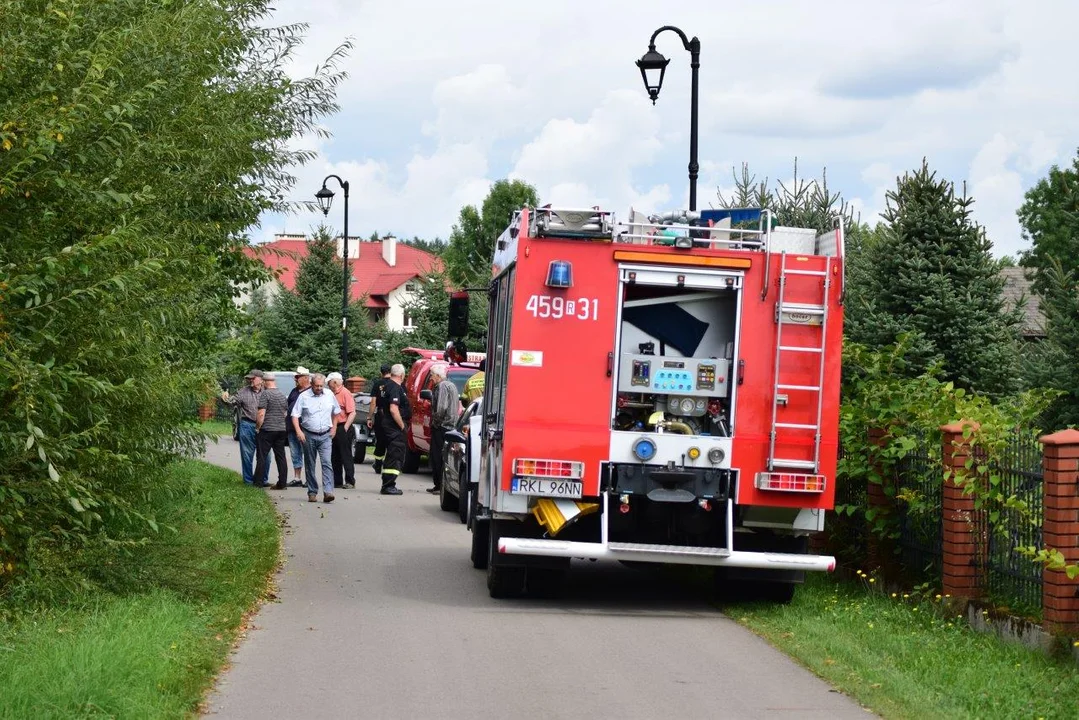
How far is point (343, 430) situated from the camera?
2261 cm

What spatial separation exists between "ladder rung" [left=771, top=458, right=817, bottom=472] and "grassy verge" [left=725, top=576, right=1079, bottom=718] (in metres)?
1.12

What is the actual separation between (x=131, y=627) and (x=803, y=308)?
5445 millimetres

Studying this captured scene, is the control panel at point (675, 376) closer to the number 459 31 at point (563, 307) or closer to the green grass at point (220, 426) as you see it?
the number 459 31 at point (563, 307)

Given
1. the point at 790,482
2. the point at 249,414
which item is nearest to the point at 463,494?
the point at 249,414

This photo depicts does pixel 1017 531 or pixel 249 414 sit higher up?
pixel 249 414

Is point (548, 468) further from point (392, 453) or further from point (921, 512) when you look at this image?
point (392, 453)

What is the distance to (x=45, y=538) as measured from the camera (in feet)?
30.5

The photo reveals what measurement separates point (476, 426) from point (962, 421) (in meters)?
6.88

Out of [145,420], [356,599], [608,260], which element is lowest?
[356,599]

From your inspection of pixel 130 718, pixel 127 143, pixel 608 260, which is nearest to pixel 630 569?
pixel 608 260

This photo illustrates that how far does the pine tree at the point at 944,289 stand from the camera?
2102 cm

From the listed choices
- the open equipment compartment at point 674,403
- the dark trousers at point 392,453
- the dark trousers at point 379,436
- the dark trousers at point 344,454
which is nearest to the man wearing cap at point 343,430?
the dark trousers at point 344,454

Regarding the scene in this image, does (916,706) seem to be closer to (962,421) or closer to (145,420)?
(962,421)

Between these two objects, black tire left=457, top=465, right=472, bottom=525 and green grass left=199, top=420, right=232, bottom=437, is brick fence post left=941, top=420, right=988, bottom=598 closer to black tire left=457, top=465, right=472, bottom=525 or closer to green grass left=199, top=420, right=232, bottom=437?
black tire left=457, top=465, right=472, bottom=525
